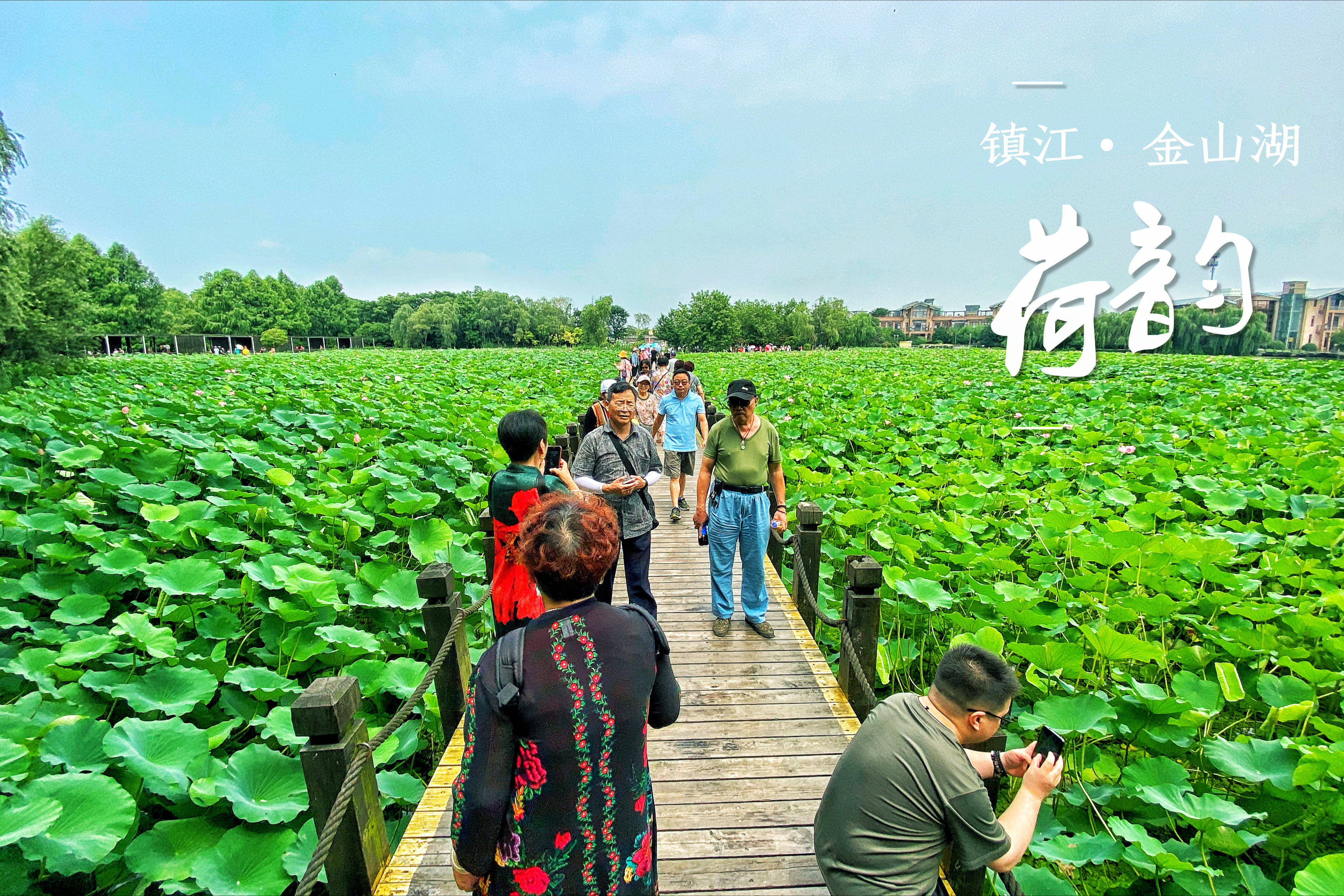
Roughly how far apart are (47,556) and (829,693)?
411cm

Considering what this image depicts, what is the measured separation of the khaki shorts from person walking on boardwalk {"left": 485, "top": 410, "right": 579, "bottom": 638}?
3.68 m

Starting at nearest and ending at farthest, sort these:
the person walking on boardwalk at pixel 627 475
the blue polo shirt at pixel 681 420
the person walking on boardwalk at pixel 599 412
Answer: the person walking on boardwalk at pixel 627 475 → the person walking on boardwalk at pixel 599 412 → the blue polo shirt at pixel 681 420

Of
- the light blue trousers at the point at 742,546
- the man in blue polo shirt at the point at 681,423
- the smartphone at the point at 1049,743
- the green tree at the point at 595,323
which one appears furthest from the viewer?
the green tree at the point at 595,323

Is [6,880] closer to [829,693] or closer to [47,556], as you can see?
[47,556]

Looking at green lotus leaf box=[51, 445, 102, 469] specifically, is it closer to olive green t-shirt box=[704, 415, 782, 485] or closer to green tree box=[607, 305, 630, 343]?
olive green t-shirt box=[704, 415, 782, 485]

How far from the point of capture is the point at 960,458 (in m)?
7.30

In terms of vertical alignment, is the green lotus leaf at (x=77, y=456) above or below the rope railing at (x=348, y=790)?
above

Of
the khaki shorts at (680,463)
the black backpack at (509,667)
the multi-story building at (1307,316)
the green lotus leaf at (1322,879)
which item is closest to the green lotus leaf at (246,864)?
the black backpack at (509,667)

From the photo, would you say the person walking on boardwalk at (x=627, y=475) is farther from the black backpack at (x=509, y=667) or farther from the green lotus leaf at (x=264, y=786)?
the black backpack at (x=509, y=667)

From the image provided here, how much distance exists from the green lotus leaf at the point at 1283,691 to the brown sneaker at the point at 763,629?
2.05m

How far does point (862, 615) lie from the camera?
2711mm

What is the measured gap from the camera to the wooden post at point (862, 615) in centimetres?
267

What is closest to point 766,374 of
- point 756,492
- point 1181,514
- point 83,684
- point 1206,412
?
point 1206,412

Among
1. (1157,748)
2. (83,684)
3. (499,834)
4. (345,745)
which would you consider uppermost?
(499,834)
